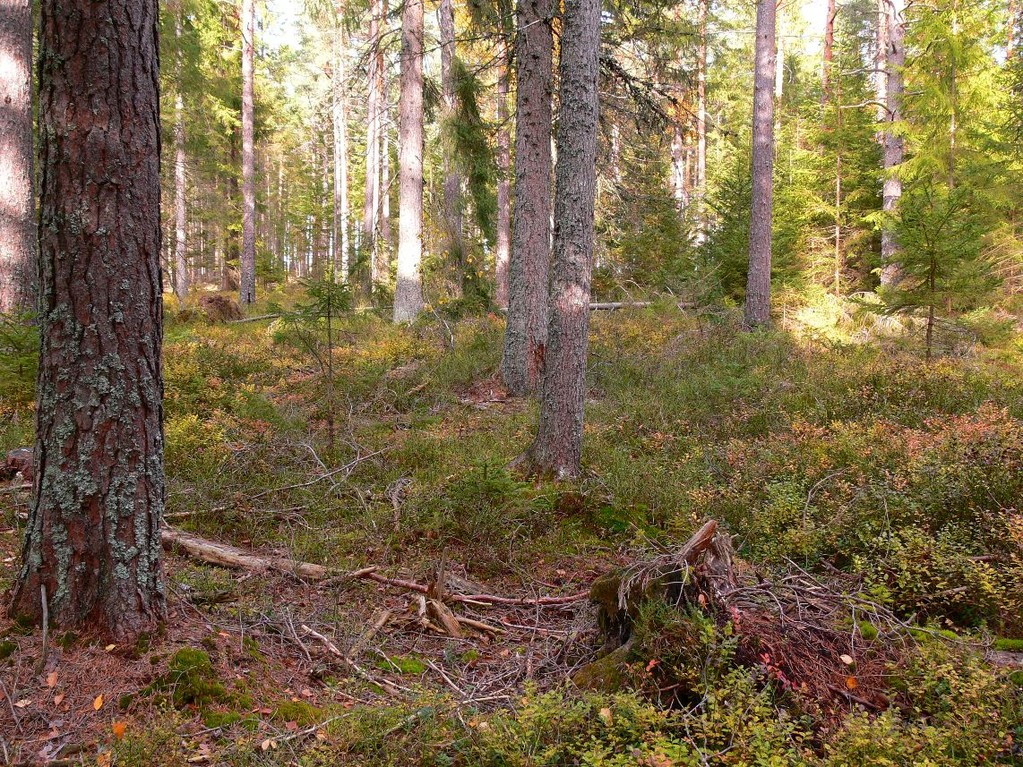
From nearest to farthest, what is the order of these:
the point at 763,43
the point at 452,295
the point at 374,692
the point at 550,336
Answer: the point at 374,692 < the point at 550,336 < the point at 763,43 < the point at 452,295

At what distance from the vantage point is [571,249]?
253 inches

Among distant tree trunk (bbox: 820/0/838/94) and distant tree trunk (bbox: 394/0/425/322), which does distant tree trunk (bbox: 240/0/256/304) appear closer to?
distant tree trunk (bbox: 394/0/425/322)

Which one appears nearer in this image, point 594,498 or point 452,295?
point 594,498

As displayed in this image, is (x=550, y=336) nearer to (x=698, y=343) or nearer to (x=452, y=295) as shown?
(x=698, y=343)

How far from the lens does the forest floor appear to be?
9.04 ft

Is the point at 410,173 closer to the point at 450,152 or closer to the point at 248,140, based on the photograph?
the point at 450,152

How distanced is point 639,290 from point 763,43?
631 centimetres

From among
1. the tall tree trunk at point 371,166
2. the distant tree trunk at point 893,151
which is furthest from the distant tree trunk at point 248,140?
the distant tree trunk at point 893,151

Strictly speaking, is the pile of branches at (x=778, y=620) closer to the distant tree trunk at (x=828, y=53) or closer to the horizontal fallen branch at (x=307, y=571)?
the horizontal fallen branch at (x=307, y=571)

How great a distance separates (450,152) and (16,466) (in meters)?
9.77

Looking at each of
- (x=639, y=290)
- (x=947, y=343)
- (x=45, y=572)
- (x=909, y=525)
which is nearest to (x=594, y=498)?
(x=909, y=525)

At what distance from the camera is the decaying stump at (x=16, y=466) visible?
5500 millimetres

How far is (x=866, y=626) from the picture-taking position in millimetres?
3539

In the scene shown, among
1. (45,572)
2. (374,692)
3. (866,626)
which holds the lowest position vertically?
(374,692)
